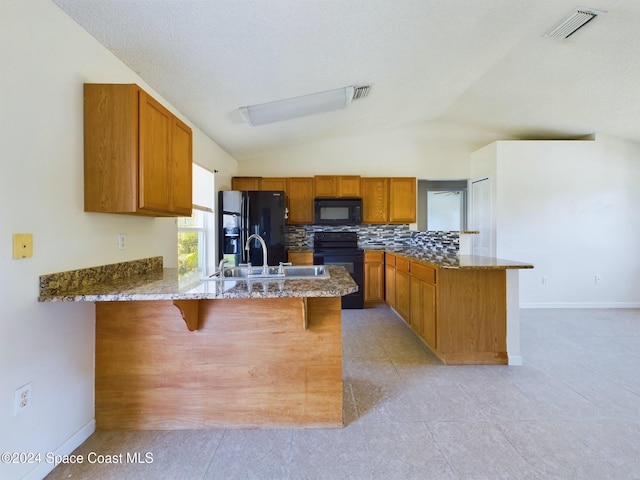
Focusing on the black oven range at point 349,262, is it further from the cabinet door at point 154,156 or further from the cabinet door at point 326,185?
the cabinet door at point 154,156

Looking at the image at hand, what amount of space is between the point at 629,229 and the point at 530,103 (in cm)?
242

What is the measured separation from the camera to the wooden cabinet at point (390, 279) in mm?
4121

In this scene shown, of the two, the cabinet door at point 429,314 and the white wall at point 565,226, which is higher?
the white wall at point 565,226

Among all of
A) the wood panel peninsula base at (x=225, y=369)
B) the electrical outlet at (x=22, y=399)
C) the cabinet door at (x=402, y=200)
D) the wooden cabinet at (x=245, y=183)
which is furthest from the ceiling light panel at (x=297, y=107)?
the electrical outlet at (x=22, y=399)

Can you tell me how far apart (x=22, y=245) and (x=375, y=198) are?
410 centimetres

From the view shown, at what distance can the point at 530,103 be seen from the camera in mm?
3947

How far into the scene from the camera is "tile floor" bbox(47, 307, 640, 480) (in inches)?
58.4

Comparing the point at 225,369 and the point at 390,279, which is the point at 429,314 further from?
the point at 225,369

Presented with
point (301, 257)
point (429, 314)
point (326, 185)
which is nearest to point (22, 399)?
point (429, 314)

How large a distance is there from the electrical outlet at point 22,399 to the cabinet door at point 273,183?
11.9ft

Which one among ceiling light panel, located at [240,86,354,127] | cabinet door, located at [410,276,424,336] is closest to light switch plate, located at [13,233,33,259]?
ceiling light panel, located at [240,86,354,127]

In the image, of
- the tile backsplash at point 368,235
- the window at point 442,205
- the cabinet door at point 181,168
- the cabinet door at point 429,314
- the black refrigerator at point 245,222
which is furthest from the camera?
the window at point 442,205

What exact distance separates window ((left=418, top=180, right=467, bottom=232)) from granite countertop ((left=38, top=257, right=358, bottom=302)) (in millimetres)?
3895

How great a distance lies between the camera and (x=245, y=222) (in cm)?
403
